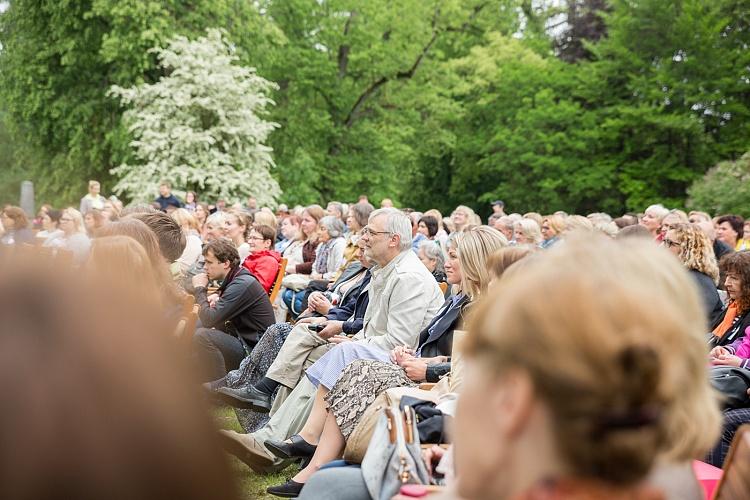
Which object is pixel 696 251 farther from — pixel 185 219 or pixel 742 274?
pixel 185 219

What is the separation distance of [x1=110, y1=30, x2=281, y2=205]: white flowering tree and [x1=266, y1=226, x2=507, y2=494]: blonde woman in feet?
63.1

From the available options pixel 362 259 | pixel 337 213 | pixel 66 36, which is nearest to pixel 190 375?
pixel 362 259

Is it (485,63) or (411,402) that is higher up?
(485,63)

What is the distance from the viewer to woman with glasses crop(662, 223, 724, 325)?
20.1ft

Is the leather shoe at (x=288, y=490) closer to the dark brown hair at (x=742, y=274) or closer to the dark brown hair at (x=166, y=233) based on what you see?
the dark brown hair at (x=166, y=233)

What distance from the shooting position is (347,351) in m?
5.18

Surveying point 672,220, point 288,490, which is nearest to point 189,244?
point 672,220

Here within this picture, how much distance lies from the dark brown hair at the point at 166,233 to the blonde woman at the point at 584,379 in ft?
15.8

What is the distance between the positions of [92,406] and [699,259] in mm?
5958

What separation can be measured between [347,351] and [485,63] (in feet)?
97.4

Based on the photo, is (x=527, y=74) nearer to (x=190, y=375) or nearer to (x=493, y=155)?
(x=493, y=155)

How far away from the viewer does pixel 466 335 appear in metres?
1.50

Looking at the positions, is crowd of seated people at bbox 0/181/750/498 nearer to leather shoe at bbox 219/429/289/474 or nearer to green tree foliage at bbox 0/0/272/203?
leather shoe at bbox 219/429/289/474

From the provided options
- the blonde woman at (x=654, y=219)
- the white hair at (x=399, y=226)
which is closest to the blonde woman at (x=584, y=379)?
the white hair at (x=399, y=226)
